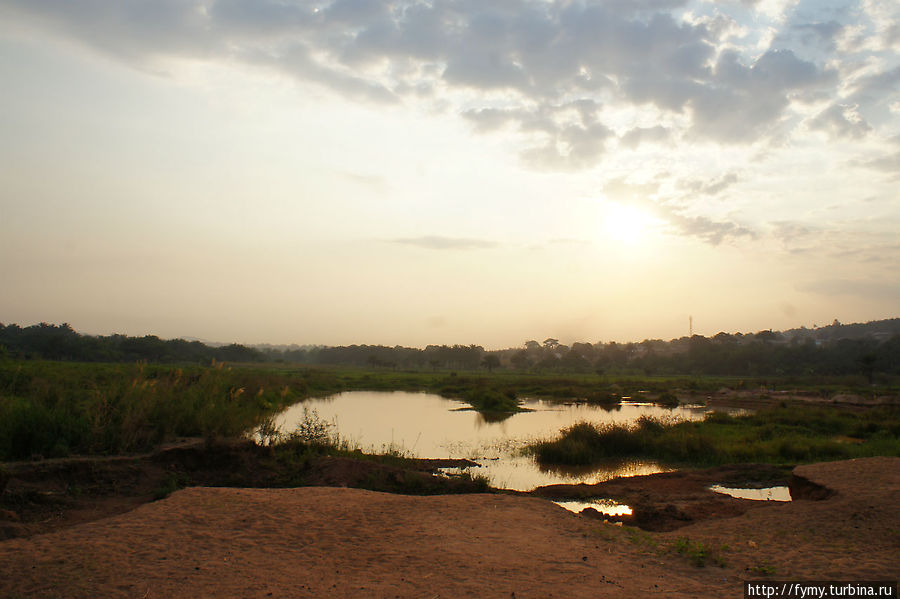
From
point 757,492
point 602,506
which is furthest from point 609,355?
point 602,506

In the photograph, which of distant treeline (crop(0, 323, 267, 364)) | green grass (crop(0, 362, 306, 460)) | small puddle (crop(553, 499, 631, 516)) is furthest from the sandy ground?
distant treeline (crop(0, 323, 267, 364))

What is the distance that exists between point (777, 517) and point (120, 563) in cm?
818

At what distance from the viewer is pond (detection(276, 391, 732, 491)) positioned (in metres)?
14.3

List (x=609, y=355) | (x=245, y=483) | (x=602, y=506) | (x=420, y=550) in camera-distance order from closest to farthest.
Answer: (x=420, y=550)
(x=245, y=483)
(x=602, y=506)
(x=609, y=355)

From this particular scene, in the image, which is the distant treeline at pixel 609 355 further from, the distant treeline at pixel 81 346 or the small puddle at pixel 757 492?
the small puddle at pixel 757 492

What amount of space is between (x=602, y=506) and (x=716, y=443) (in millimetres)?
8335

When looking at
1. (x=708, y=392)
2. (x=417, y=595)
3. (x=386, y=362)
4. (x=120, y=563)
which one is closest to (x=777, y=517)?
(x=417, y=595)

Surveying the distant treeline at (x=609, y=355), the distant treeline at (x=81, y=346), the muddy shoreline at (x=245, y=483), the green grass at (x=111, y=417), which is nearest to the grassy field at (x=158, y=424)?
the green grass at (x=111, y=417)

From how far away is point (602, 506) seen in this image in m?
10.3

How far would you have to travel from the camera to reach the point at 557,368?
10000 cm

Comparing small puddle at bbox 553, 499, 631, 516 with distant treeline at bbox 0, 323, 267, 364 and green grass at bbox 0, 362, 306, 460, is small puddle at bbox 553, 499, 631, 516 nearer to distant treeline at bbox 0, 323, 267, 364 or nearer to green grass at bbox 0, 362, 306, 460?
green grass at bbox 0, 362, 306, 460

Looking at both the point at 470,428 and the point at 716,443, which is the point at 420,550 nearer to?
the point at 716,443

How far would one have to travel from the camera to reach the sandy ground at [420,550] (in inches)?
195

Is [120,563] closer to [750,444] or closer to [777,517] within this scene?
[777,517]
